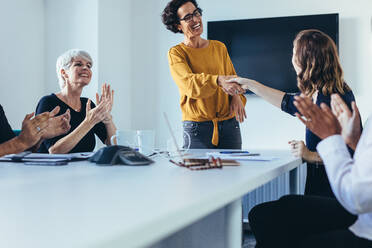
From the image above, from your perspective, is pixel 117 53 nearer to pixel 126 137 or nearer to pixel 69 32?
pixel 69 32

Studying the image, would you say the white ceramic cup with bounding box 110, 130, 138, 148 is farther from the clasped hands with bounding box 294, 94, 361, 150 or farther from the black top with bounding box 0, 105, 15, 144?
the clasped hands with bounding box 294, 94, 361, 150

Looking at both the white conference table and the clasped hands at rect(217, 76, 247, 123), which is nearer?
the white conference table

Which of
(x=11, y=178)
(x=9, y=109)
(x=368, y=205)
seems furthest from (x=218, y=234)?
(x=9, y=109)

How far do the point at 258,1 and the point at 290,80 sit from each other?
2.86 feet

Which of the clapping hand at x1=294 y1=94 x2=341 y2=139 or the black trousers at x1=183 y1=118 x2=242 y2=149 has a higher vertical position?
the clapping hand at x1=294 y1=94 x2=341 y2=139

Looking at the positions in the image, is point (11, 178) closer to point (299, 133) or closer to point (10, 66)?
point (10, 66)

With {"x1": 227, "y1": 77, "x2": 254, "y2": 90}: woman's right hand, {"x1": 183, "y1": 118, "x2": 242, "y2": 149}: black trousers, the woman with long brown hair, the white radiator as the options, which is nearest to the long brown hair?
the woman with long brown hair

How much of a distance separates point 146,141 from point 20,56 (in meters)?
2.51

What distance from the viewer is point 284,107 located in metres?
1.84

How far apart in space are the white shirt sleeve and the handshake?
1.14 metres

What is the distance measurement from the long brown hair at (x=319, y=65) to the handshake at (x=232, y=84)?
1.40 ft

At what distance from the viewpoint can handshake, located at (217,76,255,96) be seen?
2.03 meters

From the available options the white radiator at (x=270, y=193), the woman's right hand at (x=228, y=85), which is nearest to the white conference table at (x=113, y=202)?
the woman's right hand at (x=228, y=85)

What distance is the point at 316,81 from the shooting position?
157 cm
